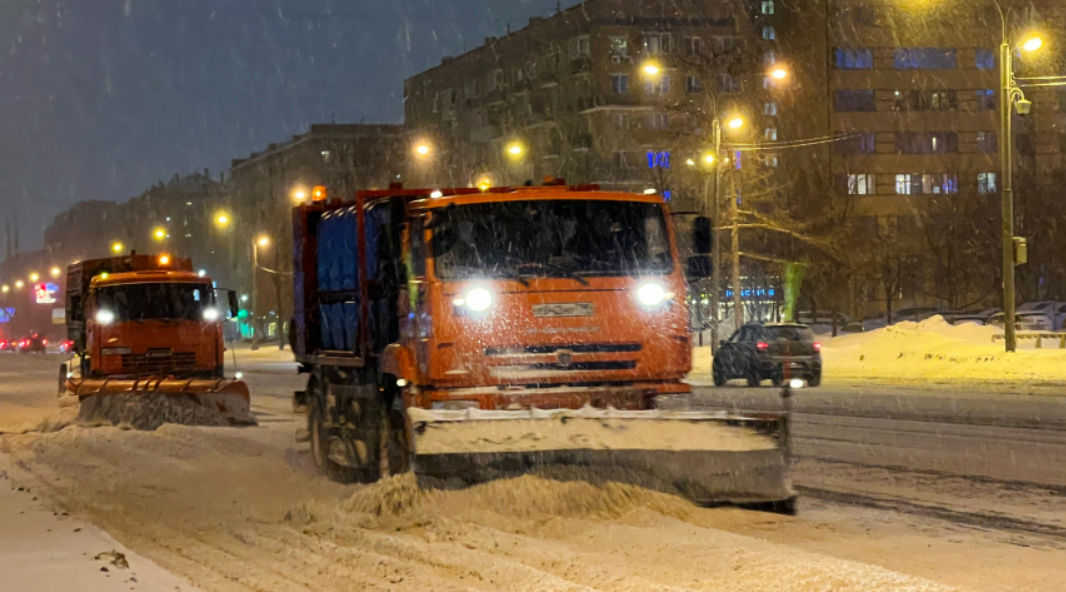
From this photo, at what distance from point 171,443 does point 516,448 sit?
8.22m

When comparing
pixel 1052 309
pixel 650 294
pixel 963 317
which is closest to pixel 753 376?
pixel 650 294

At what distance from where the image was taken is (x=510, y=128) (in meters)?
91.6

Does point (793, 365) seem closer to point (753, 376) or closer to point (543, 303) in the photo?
point (753, 376)

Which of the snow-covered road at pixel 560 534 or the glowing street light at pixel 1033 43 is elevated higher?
the glowing street light at pixel 1033 43

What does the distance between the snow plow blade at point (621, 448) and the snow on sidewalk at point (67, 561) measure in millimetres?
2333

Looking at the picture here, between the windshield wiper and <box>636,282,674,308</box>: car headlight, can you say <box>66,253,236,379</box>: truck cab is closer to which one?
the windshield wiper

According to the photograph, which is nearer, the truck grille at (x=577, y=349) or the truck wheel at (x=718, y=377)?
the truck grille at (x=577, y=349)

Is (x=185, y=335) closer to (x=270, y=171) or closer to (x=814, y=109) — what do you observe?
(x=814, y=109)

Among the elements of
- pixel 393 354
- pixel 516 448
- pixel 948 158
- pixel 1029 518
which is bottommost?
pixel 1029 518

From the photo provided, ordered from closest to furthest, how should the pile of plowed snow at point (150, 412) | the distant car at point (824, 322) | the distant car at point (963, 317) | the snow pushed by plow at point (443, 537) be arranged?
1. the snow pushed by plow at point (443, 537)
2. the pile of plowed snow at point (150, 412)
3. the distant car at point (824, 322)
4. the distant car at point (963, 317)

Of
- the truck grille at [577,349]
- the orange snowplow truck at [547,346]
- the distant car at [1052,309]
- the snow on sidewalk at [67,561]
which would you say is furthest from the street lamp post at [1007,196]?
the distant car at [1052,309]

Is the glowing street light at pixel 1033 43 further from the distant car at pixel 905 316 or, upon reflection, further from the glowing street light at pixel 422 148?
the distant car at pixel 905 316

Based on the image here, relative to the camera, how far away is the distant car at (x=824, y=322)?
61800 millimetres

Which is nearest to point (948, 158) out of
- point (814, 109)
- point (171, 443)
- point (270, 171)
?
point (814, 109)
